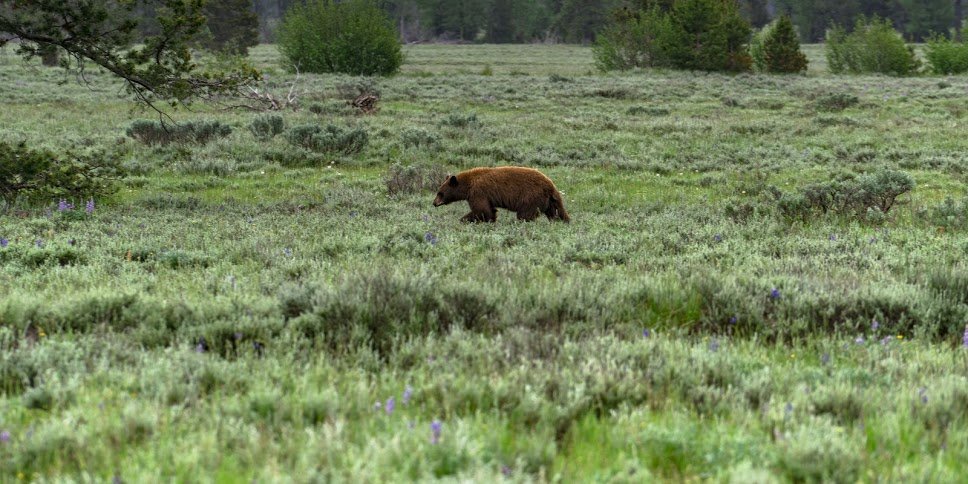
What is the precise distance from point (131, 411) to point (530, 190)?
7.36 meters

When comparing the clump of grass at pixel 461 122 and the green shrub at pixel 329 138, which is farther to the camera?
the clump of grass at pixel 461 122

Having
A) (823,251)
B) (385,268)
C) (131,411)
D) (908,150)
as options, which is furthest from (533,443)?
(908,150)

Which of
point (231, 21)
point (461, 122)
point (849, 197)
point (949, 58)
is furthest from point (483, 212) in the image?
point (231, 21)

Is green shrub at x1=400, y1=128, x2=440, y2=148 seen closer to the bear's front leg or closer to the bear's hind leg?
the bear's front leg

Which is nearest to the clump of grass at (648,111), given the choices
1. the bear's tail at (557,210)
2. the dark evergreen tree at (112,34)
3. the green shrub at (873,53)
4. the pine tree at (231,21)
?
the bear's tail at (557,210)

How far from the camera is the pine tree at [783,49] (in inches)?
1849

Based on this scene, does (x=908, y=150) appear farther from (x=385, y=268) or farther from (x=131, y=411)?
(x=131, y=411)

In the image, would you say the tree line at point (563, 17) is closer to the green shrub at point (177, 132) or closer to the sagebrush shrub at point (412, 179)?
the green shrub at point (177, 132)

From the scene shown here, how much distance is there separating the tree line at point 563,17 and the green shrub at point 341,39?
183ft

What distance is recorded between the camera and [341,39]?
41656mm

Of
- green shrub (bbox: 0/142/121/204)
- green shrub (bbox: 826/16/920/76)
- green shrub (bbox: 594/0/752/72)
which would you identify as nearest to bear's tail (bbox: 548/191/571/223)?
green shrub (bbox: 0/142/121/204)

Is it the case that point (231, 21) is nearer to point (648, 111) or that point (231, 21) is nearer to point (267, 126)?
point (648, 111)

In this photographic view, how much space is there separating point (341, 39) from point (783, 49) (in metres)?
30.0

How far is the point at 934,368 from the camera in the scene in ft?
11.7
